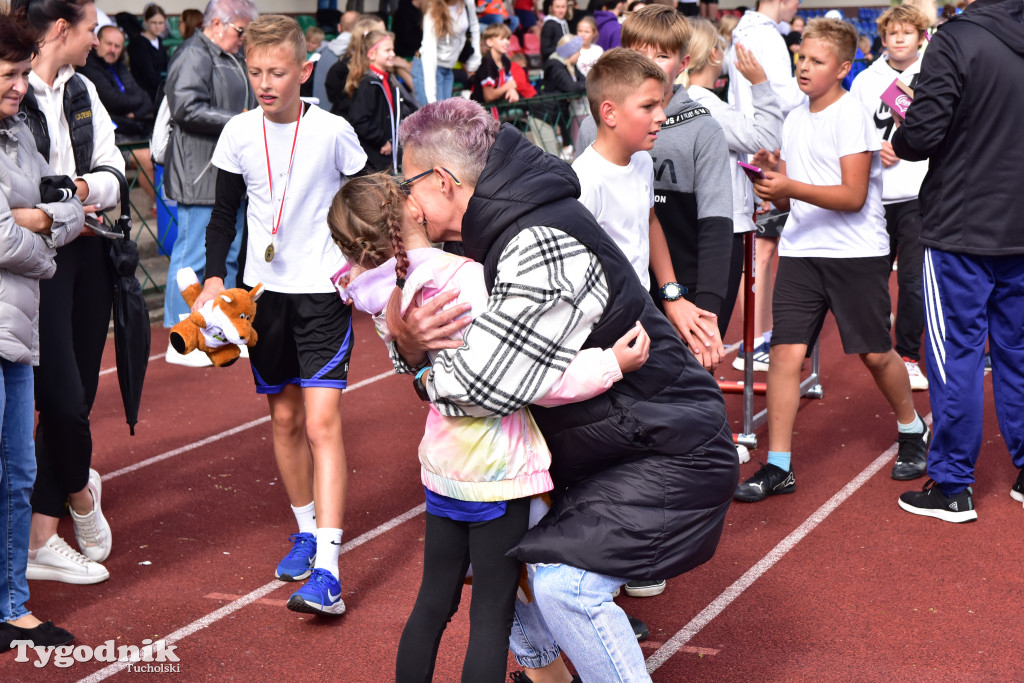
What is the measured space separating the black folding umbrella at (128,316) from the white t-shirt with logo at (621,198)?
187 centimetres

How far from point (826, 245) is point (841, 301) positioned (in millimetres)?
267

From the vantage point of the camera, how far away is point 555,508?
2869 millimetres

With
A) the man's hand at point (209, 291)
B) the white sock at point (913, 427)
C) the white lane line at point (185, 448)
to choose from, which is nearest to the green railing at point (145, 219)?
the white lane line at point (185, 448)

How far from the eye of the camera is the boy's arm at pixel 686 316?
3866mm

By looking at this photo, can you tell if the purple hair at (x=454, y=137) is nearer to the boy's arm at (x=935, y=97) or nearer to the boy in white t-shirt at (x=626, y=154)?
the boy in white t-shirt at (x=626, y=154)

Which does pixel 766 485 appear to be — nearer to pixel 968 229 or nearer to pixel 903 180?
pixel 968 229

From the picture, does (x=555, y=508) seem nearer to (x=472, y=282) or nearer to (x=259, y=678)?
(x=472, y=282)

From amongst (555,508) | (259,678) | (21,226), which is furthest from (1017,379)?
(21,226)

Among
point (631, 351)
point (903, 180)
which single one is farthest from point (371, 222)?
point (903, 180)

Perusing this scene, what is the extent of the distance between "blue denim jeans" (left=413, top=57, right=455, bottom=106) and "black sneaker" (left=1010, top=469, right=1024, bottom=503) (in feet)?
26.5

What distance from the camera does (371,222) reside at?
9.50ft

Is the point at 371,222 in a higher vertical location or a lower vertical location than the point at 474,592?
higher

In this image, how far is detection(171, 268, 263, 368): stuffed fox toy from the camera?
384cm

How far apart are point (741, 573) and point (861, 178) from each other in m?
1.88
